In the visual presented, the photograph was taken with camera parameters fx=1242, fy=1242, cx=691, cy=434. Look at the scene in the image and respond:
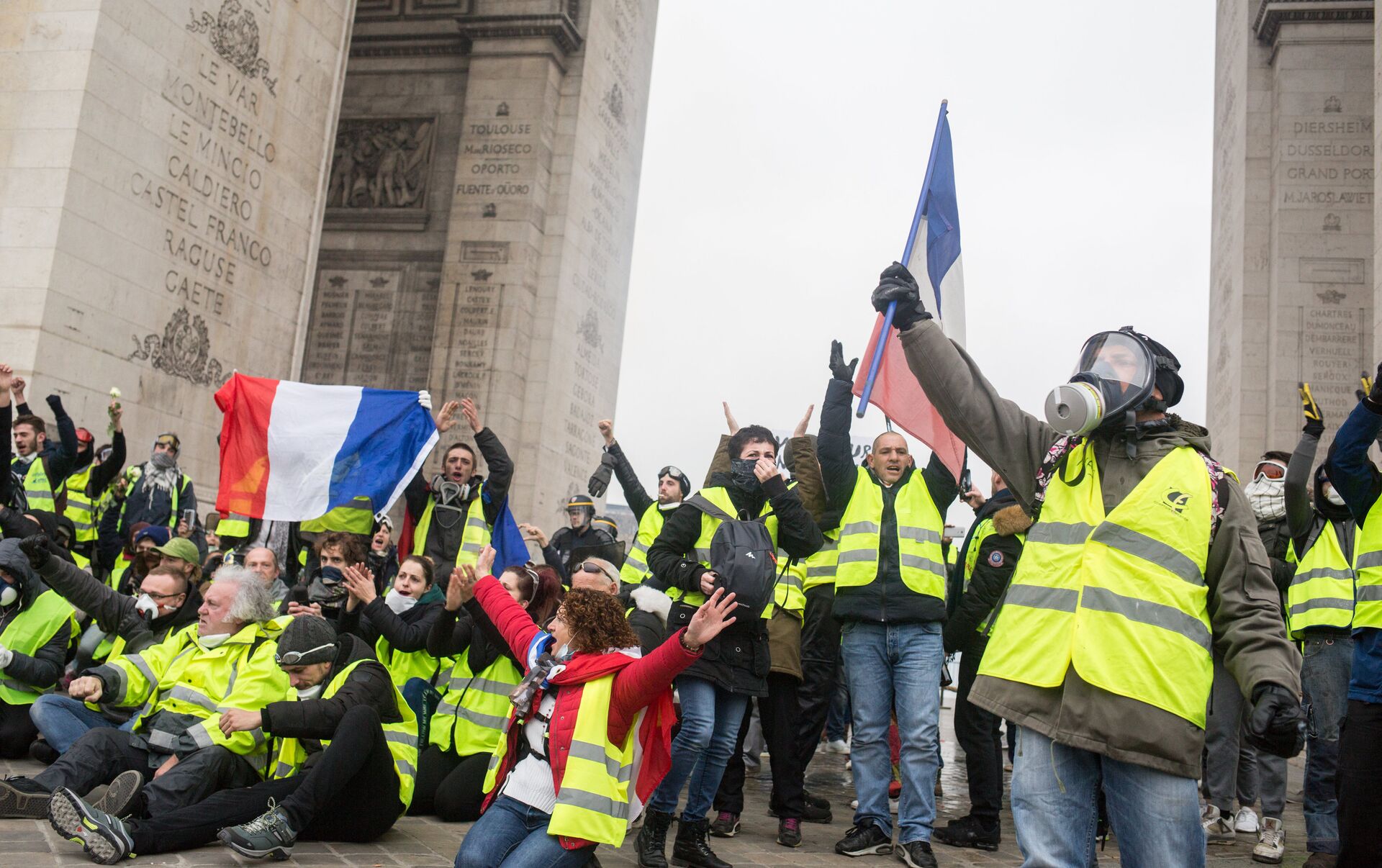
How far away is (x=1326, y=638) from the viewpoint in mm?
6633

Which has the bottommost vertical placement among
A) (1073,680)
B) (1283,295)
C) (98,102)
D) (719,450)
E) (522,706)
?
(522,706)

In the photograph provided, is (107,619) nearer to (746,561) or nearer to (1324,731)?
(746,561)

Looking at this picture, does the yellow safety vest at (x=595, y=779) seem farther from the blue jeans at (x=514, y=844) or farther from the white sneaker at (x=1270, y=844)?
the white sneaker at (x=1270, y=844)

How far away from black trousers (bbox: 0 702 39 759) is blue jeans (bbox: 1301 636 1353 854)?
706cm

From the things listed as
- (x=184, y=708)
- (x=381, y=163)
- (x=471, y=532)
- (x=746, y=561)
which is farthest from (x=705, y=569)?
(x=381, y=163)

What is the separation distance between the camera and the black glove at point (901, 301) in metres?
4.02

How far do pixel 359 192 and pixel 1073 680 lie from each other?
22290 mm

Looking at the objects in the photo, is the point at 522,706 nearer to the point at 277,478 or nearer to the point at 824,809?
the point at 824,809

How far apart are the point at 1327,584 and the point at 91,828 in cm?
598

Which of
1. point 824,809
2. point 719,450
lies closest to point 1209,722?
point 824,809

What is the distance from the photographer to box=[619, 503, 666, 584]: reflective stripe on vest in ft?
29.0

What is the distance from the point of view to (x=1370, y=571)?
5168 millimetres

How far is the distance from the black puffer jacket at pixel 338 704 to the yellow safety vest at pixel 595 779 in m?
1.45

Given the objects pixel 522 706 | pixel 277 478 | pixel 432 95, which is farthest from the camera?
pixel 432 95
